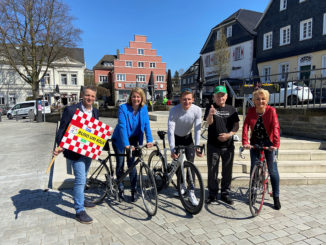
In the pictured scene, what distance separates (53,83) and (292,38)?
40287 millimetres

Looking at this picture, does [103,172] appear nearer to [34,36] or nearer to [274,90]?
[274,90]

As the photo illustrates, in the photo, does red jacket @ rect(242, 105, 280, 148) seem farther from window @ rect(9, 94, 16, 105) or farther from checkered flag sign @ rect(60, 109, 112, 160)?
window @ rect(9, 94, 16, 105)

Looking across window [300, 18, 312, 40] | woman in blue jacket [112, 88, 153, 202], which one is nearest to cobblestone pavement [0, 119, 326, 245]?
woman in blue jacket [112, 88, 153, 202]

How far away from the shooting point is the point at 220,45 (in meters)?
28.3

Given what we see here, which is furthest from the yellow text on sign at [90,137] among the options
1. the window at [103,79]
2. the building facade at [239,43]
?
the window at [103,79]

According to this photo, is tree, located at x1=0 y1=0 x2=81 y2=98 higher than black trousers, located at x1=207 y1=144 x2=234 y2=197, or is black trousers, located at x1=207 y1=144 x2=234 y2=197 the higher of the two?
tree, located at x1=0 y1=0 x2=81 y2=98

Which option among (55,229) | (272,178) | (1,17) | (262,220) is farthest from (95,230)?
(1,17)

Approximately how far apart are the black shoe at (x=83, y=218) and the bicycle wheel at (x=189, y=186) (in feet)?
4.61

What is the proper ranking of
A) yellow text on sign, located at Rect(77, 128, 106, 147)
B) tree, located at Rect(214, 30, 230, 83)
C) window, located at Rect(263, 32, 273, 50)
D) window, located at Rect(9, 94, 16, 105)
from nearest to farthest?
yellow text on sign, located at Rect(77, 128, 106, 147) < window, located at Rect(263, 32, 273, 50) < tree, located at Rect(214, 30, 230, 83) < window, located at Rect(9, 94, 16, 105)

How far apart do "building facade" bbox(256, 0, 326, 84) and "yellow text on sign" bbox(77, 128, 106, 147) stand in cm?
1826

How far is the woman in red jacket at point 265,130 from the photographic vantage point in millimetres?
3572

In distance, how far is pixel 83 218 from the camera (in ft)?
10.9

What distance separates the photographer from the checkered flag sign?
3289 millimetres

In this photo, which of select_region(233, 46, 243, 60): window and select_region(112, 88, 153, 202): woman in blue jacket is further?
select_region(233, 46, 243, 60): window
